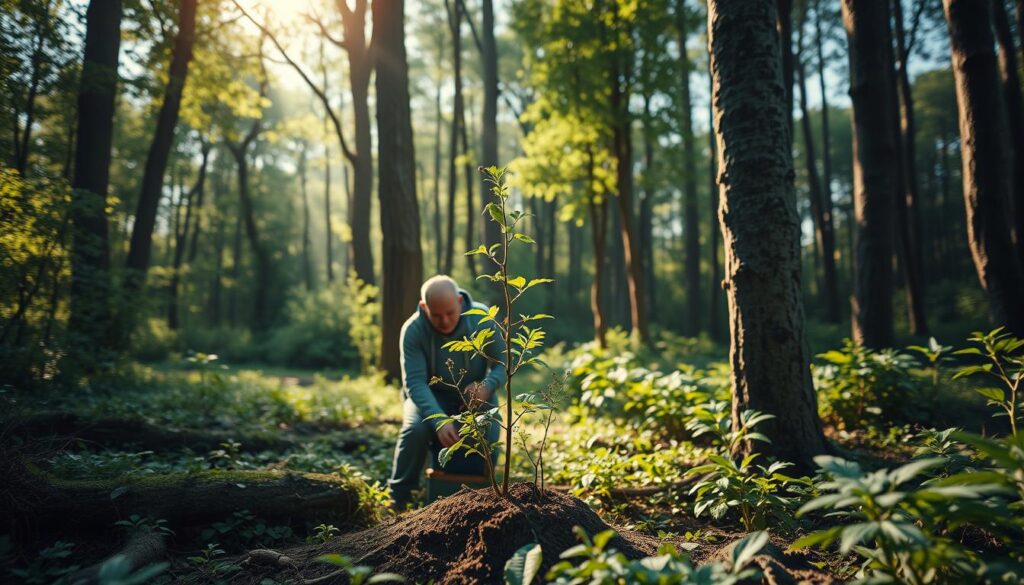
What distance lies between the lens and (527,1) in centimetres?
1087

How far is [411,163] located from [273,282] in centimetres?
1624

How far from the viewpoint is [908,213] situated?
1291 cm

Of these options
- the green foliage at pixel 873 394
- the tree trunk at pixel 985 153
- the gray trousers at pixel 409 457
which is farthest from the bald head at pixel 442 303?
the tree trunk at pixel 985 153

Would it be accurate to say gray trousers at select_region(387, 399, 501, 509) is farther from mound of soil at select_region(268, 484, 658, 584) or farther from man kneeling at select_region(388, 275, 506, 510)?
mound of soil at select_region(268, 484, 658, 584)

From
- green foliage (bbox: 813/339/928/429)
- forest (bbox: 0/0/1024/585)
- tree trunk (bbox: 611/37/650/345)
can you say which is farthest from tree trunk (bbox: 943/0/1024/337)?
tree trunk (bbox: 611/37/650/345)

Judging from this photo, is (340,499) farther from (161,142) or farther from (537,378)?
(161,142)

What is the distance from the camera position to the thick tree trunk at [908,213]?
38.2 feet

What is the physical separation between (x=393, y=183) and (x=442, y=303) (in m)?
4.61

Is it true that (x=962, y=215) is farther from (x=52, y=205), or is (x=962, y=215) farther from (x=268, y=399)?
(x=52, y=205)

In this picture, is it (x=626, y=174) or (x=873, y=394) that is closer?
(x=873, y=394)

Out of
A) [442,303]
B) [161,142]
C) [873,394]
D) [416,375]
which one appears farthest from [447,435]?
[161,142]

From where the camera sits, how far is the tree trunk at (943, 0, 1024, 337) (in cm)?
458

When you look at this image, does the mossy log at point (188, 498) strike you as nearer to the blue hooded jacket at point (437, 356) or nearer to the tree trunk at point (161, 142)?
the blue hooded jacket at point (437, 356)

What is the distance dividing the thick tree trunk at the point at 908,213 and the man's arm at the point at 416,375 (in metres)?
12.4
